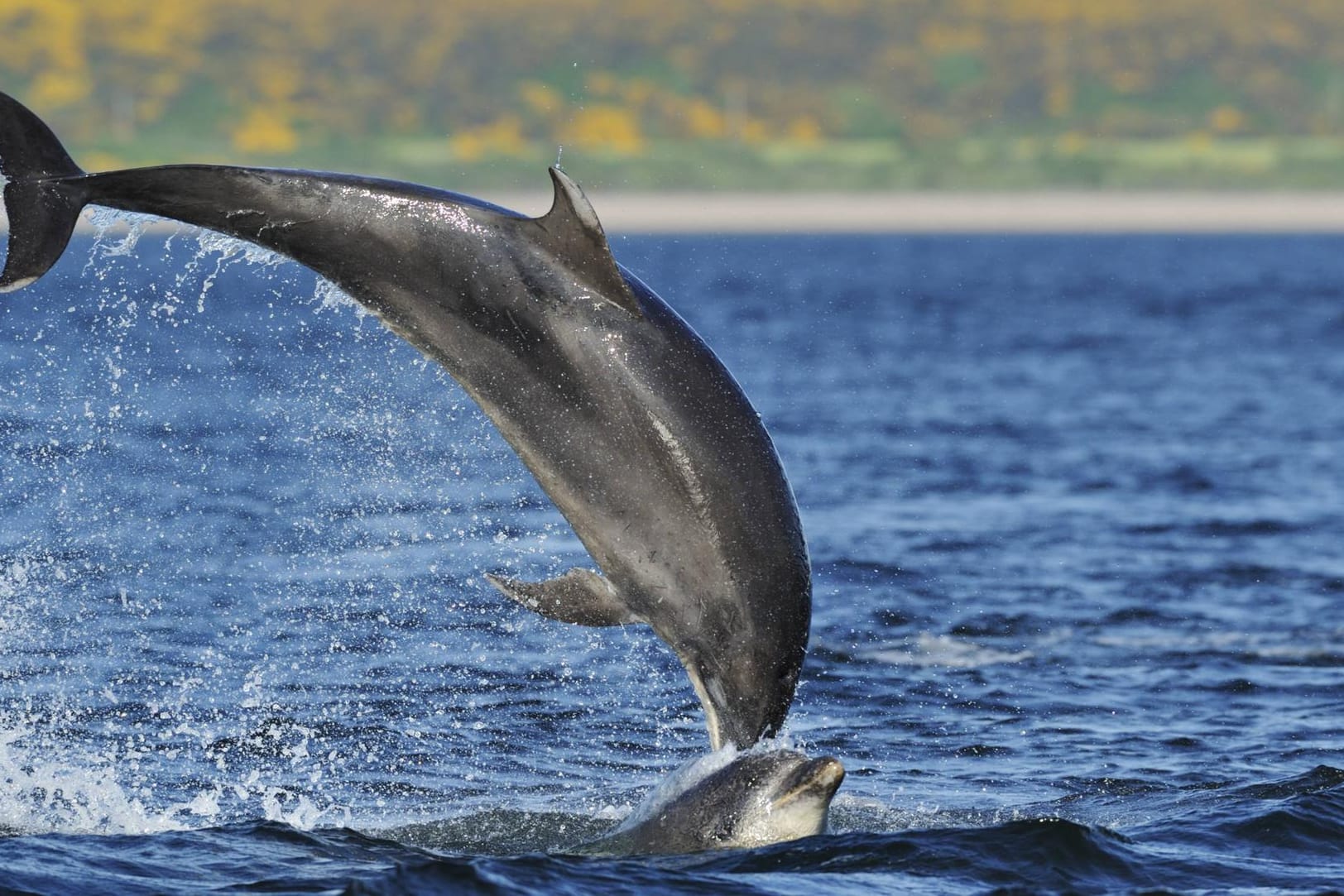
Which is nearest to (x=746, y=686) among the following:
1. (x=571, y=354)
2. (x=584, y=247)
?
(x=571, y=354)

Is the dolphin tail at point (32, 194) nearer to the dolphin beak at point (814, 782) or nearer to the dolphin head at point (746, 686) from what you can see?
the dolphin head at point (746, 686)

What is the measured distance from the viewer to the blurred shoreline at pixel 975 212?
171875 mm

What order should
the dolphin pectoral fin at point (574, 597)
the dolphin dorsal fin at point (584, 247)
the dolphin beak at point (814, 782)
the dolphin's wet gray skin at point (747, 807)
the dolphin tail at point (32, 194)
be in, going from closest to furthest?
the dolphin dorsal fin at point (584, 247)
the dolphin pectoral fin at point (574, 597)
the dolphin tail at point (32, 194)
the dolphin beak at point (814, 782)
the dolphin's wet gray skin at point (747, 807)

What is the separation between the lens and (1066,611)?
64.8 ft

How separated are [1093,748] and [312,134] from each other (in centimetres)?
18438

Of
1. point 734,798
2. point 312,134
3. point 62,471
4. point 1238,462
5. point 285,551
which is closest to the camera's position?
point 734,798

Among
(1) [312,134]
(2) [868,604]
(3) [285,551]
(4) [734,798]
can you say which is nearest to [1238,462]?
(2) [868,604]

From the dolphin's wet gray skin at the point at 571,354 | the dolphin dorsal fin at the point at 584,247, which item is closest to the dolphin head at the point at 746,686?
the dolphin's wet gray skin at the point at 571,354

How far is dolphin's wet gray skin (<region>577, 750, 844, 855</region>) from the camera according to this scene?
1060cm

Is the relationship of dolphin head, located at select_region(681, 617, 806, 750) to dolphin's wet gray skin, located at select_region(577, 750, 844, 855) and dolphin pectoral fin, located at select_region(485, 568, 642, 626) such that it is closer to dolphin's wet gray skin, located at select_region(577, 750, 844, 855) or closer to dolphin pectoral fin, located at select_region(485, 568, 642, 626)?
dolphin's wet gray skin, located at select_region(577, 750, 844, 855)

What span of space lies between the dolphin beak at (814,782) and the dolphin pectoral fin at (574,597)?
3.84 feet

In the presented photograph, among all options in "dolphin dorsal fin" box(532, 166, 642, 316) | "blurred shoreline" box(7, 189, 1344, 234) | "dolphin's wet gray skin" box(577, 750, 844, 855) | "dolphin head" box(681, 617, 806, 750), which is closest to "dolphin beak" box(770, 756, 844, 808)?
"dolphin's wet gray skin" box(577, 750, 844, 855)

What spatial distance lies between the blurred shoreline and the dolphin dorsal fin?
159m

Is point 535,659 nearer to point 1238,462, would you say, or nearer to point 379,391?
point 1238,462
